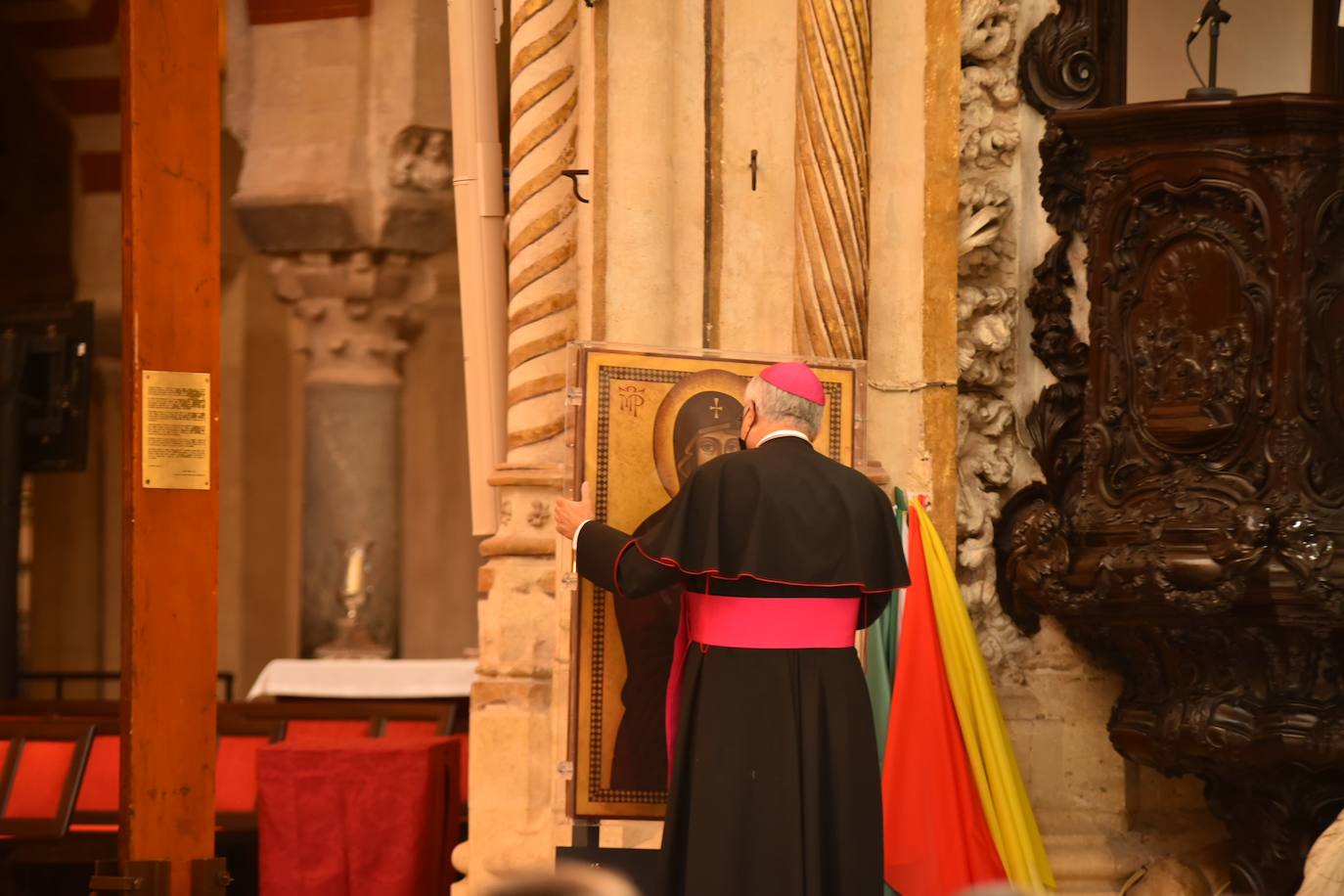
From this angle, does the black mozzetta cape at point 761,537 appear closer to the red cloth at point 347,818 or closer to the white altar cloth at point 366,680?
the red cloth at point 347,818

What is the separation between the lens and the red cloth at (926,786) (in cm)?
561

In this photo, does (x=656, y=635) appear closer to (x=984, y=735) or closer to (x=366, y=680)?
(x=984, y=735)

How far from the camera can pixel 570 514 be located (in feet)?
15.7

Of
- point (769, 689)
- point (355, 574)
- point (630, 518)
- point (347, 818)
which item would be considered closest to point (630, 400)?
point (630, 518)

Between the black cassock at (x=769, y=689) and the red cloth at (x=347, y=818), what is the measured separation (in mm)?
1733

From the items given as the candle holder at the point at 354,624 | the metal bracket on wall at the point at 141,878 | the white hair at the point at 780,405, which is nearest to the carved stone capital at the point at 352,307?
the candle holder at the point at 354,624

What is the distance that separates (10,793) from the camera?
6.53 metres

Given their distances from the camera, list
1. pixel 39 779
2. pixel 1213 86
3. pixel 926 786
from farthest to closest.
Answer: pixel 39 779, pixel 1213 86, pixel 926 786

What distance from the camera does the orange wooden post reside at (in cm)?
502

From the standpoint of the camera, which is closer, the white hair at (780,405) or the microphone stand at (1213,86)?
the white hair at (780,405)

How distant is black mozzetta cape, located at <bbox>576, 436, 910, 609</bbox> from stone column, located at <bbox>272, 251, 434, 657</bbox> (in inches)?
269

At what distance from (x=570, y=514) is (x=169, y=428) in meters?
1.13

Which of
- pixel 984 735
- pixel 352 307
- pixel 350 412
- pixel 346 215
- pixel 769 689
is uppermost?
pixel 346 215

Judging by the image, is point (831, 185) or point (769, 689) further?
point (831, 185)
